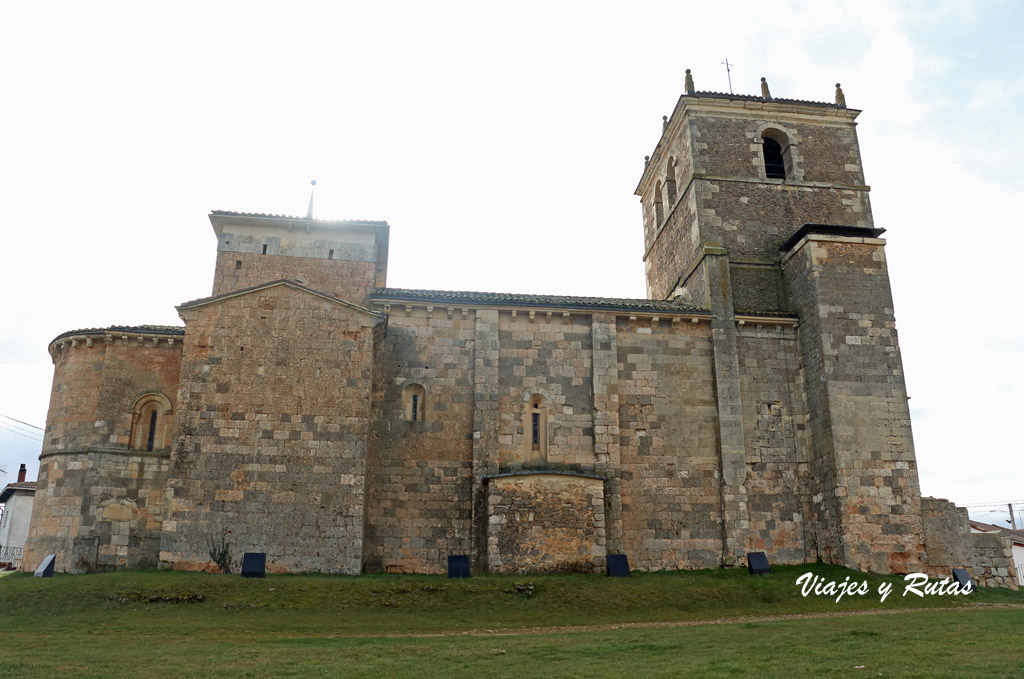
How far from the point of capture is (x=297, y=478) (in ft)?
63.9

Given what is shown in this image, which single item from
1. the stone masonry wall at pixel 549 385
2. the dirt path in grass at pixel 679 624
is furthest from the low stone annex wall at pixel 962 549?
the stone masonry wall at pixel 549 385

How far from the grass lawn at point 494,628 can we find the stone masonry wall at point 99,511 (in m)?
1.33

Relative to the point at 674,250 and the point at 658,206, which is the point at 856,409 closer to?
the point at 674,250

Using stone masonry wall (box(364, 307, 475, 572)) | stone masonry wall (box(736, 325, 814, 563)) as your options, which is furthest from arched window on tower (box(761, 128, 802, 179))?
stone masonry wall (box(364, 307, 475, 572))

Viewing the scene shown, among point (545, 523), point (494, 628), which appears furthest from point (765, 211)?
point (494, 628)

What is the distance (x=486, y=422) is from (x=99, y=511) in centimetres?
1060

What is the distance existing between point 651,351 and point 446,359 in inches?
244

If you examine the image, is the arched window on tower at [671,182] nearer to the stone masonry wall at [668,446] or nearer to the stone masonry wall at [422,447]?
the stone masonry wall at [668,446]

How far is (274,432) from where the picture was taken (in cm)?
1981

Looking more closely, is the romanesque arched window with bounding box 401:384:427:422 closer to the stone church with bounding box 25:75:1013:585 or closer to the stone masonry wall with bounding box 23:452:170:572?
the stone church with bounding box 25:75:1013:585

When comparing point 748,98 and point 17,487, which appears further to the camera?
point 17,487

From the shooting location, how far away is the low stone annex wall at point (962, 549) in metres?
20.9

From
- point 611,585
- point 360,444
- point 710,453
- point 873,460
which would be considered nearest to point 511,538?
point 611,585

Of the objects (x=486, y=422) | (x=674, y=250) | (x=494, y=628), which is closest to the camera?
(x=494, y=628)
